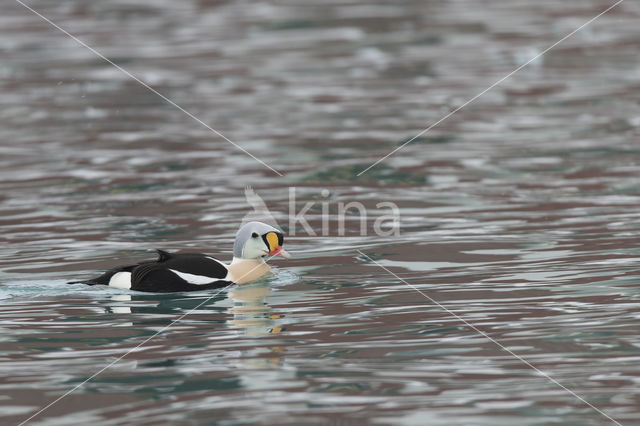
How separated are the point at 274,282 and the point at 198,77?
11312 mm

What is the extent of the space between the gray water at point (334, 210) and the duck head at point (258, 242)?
1.12 ft

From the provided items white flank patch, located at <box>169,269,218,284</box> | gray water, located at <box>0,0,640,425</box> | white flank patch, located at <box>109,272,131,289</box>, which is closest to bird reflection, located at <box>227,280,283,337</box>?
gray water, located at <box>0,0,640,425</box>

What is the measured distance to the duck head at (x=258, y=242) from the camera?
9.52 meters

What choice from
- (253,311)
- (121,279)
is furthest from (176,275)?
(253,311)

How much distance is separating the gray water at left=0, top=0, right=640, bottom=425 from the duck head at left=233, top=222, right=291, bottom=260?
34cm

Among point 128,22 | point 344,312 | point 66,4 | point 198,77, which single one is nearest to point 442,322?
point 344,312

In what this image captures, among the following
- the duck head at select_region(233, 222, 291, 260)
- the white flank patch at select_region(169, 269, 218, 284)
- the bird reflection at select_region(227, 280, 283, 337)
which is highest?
the duck head at select_region(233, 222, 291, 260)

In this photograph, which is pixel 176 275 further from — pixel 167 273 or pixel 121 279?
pixel 121 279

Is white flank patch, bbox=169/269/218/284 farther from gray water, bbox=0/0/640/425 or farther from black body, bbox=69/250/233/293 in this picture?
gray water, bbox=0/0/640/425

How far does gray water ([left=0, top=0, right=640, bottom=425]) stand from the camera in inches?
260

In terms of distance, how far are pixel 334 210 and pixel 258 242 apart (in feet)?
9.31

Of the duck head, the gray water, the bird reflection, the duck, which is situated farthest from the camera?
the duck head

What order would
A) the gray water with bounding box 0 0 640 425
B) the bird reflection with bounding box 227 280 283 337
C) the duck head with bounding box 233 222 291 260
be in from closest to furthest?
the gray water with bounding box 0 0 640 425, the bird reflection with bounding box 227 280 283 337, the duck head with bounding box 233 222 291 260

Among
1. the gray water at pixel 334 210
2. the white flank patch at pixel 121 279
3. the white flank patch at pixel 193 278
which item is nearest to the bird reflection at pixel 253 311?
the gray water at pixel 334 210
